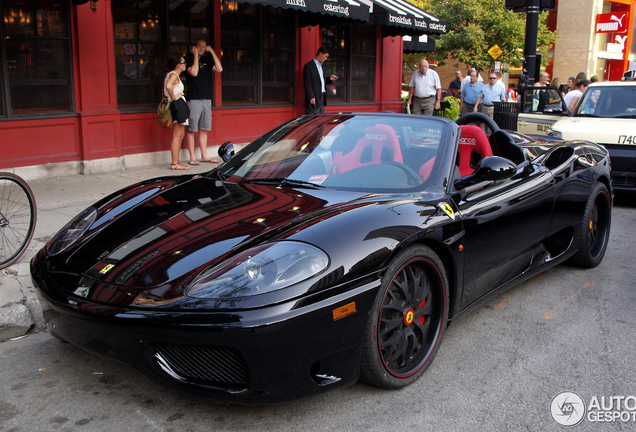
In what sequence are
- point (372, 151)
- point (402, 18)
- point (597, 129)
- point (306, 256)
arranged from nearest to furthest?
point (306, 256)
point (372, 151)
point (597, 129)
point (402, 18)

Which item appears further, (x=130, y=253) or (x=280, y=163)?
(x=280, y=163)

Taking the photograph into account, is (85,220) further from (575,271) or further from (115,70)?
(115,70)

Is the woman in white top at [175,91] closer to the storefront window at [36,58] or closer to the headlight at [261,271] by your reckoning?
the storefront window at [36,58]

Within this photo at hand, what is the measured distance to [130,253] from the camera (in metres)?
3.12

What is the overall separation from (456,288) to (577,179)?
203 centimetres

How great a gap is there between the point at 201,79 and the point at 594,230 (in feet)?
22.8

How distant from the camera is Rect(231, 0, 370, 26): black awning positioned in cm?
1013

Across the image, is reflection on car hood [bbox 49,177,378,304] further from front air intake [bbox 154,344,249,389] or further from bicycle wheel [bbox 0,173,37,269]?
bicycle wheel [bbox 0,173,37,269]

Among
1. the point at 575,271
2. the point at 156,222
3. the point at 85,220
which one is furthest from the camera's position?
the point at 575,271

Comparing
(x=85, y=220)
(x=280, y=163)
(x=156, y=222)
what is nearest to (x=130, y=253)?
(x=156, y=222)

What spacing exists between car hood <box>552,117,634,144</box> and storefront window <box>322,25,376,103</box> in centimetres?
609

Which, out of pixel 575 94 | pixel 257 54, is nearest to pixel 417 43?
pixel 575 94

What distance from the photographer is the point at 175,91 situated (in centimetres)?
974

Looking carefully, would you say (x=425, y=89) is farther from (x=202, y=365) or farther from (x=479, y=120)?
(x=202, y=365)
